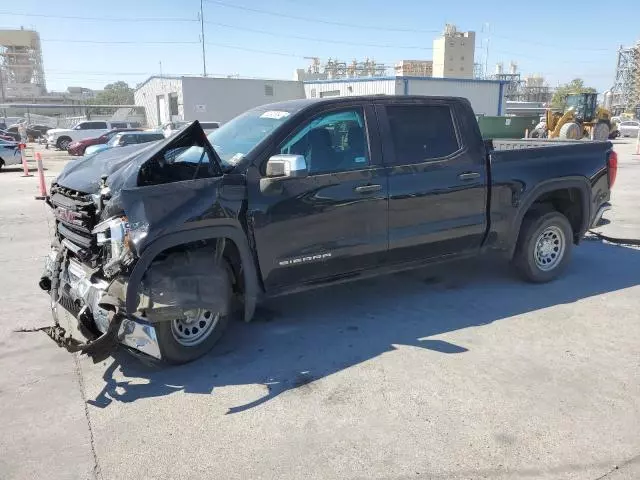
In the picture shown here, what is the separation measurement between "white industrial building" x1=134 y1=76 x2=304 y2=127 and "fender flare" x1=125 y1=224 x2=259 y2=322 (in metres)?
38.8

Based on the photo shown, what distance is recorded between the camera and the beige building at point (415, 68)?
113 m

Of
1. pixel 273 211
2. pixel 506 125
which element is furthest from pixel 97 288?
pixel 506 125

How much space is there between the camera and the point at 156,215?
3576 millimetres

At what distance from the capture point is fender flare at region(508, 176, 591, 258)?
5445 mm

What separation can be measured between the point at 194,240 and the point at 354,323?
5.79 ft

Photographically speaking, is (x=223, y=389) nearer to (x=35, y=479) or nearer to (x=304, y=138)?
(x=35, y=479)

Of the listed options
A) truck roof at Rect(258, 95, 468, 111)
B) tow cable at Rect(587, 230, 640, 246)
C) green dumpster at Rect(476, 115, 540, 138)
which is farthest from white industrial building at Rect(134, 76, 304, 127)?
truck roof at Rect(258, 95, 468, 111)

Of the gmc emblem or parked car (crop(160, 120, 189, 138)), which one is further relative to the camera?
parked car (crop(160, 120, 189, 138))

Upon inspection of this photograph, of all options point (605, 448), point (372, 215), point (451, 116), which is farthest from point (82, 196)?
point (605, 448)

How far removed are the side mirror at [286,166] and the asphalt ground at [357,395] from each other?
1439mm

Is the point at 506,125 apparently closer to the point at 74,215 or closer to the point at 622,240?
the point at 622,240

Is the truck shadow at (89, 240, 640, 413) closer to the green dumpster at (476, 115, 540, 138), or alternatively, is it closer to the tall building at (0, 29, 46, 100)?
the green dumpster at (476, 115, 540, 138)

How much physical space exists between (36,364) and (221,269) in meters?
1.63

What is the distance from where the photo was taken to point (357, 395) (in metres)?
3.61
